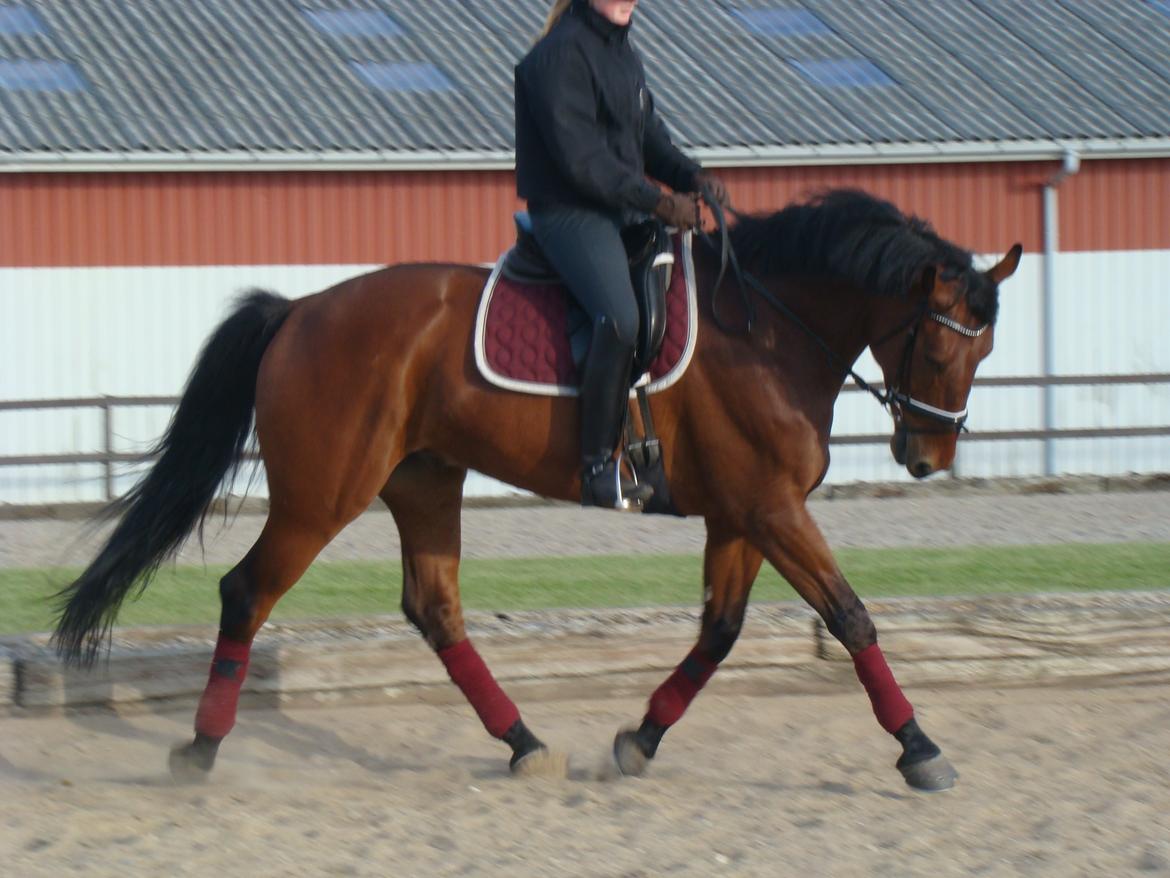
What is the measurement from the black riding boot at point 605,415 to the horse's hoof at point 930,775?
1.16 m

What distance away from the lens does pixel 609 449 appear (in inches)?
198

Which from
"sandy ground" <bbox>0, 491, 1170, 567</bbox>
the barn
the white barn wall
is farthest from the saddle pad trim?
the white barn wall

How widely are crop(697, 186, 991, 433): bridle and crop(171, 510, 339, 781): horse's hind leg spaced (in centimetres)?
154

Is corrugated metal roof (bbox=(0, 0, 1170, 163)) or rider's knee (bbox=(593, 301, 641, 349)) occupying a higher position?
corrugated metal roof (bbox=(0, 0, 1170, 163))

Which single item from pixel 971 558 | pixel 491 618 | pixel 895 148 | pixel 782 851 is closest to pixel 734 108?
pixel 895 148

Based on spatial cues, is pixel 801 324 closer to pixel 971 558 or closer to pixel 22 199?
pixel 971 558

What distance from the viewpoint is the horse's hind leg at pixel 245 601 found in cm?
521

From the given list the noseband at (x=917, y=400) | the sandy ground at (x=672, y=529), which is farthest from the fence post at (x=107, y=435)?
the noseband at (x=917, y=400)

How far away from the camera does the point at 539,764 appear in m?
5.25

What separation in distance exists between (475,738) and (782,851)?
1770 mm

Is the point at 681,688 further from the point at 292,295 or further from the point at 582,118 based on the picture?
the point at 292,295

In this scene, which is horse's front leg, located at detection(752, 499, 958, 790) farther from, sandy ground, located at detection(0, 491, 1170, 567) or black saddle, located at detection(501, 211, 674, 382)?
sandy ground, located at detection(0, 491, 1170, 567)

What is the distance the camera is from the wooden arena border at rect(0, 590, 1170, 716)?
5.91m

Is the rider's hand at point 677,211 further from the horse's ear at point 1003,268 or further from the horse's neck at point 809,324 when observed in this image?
the horse's ear at point 1003,268
